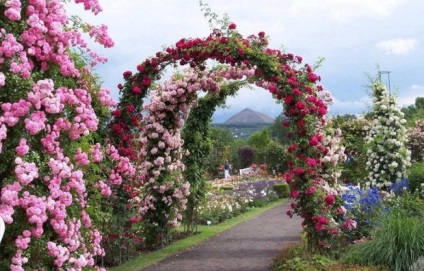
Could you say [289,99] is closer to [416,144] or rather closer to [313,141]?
[313,141]

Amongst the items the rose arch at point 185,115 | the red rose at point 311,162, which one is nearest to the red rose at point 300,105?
the rose arch at point 185,115

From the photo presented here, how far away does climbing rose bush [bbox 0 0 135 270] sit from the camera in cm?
527

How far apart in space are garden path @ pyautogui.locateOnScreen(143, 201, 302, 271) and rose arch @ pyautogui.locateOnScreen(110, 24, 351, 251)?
1024mm

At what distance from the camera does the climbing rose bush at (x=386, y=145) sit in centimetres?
1348

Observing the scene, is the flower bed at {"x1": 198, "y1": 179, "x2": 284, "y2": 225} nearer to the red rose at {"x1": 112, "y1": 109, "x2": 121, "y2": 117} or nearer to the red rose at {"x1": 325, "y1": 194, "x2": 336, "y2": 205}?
the red rose at {"x1": 112, "y1": 109, "x2": 121, "y2": 117}

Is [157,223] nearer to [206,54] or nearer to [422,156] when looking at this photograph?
[206,54]

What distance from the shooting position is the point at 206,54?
923 centimetres

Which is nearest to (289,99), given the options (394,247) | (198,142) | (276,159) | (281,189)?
(394,247)

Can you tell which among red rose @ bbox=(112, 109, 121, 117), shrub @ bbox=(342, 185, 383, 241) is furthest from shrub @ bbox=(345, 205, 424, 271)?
red rose @ bbox=(112, 109, 121, 117)

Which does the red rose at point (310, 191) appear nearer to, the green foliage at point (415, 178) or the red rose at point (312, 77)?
the red rose at point (312, 77)

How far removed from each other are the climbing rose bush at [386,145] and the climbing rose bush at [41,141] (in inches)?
347

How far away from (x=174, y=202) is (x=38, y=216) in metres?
6.53

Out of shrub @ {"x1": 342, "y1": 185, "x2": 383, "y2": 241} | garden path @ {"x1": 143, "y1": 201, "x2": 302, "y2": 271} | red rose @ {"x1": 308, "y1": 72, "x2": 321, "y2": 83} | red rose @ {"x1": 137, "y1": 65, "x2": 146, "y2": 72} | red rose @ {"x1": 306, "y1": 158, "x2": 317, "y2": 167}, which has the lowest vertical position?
garden path @ {"x1": 143, "y1": 201, "x2": 302, "y2": 271}

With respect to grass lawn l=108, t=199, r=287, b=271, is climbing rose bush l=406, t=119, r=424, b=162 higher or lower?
higher
